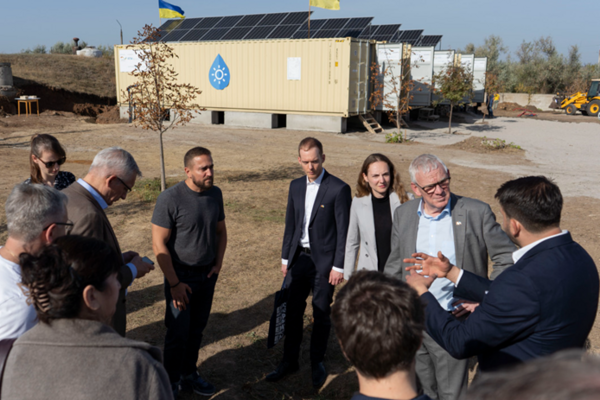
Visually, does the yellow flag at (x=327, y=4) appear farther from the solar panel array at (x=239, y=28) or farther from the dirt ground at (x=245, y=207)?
the dirt ground at (x=245, y=207)

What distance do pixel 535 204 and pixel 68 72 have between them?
99.8 feet

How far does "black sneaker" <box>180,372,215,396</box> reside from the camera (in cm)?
372

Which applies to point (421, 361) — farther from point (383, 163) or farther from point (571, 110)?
point (571, 110)

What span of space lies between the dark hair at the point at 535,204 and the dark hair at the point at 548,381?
1.29 m

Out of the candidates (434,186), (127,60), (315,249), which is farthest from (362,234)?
(127,60)

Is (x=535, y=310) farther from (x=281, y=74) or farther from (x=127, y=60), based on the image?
(x=127, y=60)

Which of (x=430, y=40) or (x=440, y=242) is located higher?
(x=430, y=40)

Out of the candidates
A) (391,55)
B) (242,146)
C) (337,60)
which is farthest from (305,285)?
(391,55)

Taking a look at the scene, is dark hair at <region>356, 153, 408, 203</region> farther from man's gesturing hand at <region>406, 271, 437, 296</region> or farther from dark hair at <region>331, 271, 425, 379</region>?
dark hair at <region>331, 271, 425, 379</region>

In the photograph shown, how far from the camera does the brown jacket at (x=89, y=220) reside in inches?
110

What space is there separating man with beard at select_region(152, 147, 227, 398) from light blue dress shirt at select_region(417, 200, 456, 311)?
5.33 feet

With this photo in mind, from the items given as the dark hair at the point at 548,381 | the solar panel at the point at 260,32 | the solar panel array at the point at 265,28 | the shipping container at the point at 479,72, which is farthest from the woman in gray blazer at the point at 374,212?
the shipping container at the point at 479,72

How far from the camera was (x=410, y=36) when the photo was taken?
26109mm

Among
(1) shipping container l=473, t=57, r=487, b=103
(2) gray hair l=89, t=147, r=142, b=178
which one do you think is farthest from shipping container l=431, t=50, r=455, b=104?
(2) gray hair l=89, t=147, r=142, b=178
